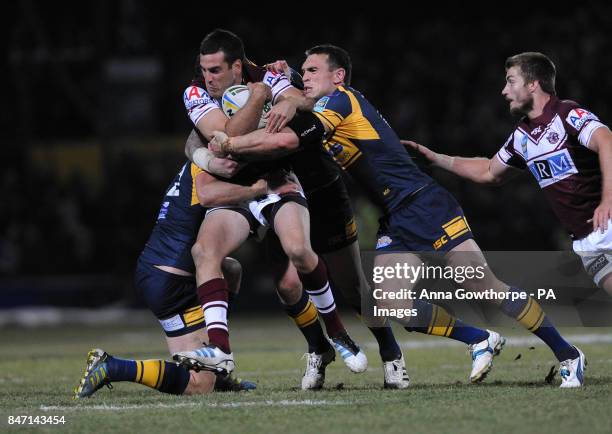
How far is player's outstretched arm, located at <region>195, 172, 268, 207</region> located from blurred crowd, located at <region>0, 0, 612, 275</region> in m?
9.94

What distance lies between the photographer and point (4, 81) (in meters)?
22.0

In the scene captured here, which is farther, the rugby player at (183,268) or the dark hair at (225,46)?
the dark hair at (225,46)

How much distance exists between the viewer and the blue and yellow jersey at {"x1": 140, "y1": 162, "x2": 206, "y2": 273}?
6742mm

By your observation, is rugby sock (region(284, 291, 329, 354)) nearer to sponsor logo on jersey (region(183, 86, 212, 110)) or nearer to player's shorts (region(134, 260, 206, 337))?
player's shorts (region(134, 260, 206, 337))

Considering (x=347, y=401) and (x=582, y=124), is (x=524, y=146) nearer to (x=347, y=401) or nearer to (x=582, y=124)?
(x=582, y=124)

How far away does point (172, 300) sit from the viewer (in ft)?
22.0

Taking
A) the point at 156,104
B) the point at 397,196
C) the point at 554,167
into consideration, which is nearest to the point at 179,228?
the point at 397,196

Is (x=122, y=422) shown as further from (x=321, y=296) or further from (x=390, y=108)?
(x=390, y=108)

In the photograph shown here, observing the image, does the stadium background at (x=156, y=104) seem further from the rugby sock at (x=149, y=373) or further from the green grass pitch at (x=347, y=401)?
the rugby sock at (x=149, y=373)

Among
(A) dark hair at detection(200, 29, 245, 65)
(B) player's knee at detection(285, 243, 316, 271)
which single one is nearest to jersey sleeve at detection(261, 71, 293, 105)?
(A) dark hair at detection(200, 29, 245, 65)

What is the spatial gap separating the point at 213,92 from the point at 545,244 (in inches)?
398

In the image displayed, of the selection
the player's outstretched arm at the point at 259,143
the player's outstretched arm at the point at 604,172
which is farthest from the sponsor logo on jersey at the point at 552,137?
the player's outstretched arm at the point at 259,143

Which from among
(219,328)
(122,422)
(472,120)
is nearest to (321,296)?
(219,328)

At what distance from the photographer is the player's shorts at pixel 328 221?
6.99 meters
